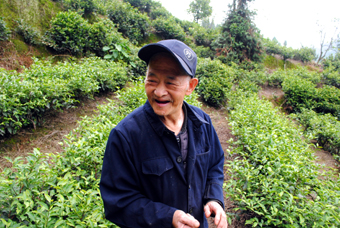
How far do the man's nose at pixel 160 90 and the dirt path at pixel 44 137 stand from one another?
2.78m

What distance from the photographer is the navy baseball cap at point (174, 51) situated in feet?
3.45

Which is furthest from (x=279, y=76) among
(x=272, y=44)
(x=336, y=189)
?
(x=336, y=189)

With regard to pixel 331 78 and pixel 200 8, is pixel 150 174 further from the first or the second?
pixel 200 8

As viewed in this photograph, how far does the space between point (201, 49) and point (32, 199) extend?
13352 millimetres

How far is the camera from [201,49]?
44.2 ft

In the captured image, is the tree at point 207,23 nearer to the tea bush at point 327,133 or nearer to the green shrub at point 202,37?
the green shrub at point 202,37

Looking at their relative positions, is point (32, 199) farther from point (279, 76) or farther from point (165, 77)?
point (279, 76)

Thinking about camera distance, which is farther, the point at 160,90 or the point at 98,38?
the point at 98,38

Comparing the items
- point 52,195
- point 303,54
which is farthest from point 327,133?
point 303,54

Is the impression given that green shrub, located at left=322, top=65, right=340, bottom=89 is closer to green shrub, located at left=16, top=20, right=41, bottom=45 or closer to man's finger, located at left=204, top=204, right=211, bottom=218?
man's finger, located at left=204, top=204, right=211, bottom=218

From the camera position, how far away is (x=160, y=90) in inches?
44.7

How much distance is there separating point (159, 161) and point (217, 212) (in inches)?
20.3

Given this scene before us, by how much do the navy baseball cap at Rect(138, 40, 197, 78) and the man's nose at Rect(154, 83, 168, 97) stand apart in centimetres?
17

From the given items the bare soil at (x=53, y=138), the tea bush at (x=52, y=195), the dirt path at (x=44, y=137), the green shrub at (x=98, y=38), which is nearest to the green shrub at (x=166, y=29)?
the green shrub at (x=98, y=38)
